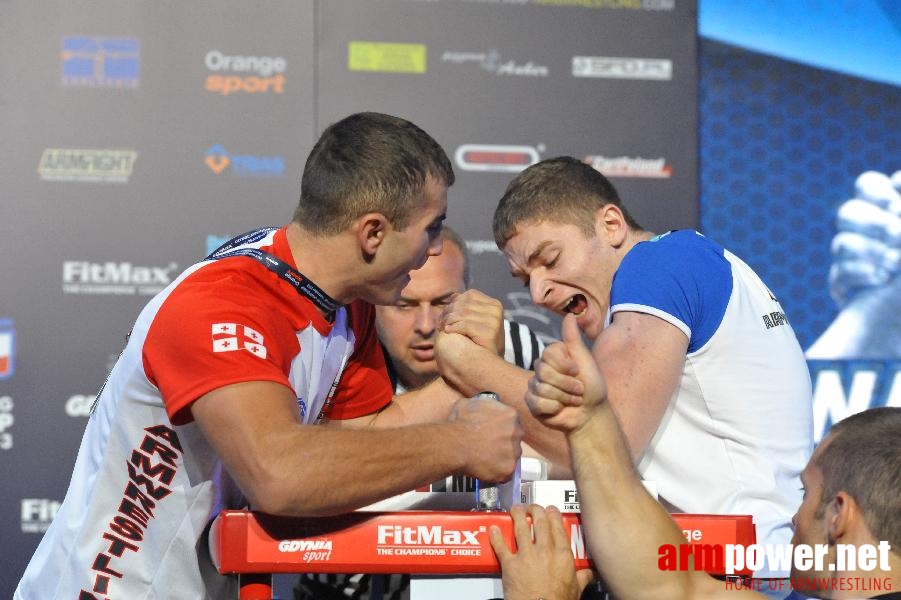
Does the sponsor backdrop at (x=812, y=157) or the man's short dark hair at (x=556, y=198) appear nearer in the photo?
the man's short dark hair at (x=556, y=198)

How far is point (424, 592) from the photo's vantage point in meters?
1.85

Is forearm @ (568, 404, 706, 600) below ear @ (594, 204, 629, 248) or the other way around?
below

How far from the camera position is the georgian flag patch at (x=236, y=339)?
188cm

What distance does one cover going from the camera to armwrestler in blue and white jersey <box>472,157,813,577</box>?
228 centimetres

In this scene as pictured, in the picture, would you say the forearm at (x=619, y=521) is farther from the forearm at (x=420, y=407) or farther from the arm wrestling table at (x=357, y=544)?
the forearm at (x=420, y=407)

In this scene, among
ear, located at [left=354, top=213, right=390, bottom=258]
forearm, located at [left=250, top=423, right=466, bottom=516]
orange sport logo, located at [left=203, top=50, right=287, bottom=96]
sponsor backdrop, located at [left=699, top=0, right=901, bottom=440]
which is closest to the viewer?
forearm, located at [left=250, top=423, right=466, bottom=516]

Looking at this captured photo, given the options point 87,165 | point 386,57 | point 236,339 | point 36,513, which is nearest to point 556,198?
point 236,339

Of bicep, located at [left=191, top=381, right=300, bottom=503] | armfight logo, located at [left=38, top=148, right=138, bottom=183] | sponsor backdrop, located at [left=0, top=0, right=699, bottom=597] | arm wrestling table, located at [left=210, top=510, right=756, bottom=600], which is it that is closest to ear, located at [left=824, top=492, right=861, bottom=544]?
arm wrestling table, located at [left=210, top=510, right=756, bottom=600]

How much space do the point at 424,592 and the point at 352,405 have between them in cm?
76

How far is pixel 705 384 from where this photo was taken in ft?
7.75

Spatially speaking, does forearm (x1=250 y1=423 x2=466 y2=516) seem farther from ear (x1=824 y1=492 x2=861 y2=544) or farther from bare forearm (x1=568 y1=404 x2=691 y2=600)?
ear (x1=824 y1=492 x2=861 y2=544)

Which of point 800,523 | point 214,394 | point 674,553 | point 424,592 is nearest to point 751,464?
point 800,523

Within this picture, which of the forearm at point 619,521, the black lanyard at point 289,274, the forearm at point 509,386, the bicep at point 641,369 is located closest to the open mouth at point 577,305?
the forearm at point 509,386

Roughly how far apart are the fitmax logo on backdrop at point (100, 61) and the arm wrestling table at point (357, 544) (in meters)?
3.19
